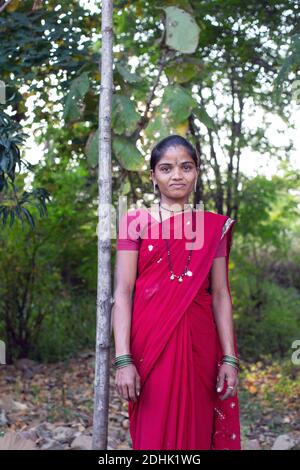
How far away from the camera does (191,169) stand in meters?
2.28

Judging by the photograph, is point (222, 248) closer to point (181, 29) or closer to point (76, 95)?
point (76, 95)

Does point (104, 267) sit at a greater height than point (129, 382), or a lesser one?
greater

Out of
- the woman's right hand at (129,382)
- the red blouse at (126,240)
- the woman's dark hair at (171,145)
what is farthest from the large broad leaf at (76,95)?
the woman's right hand at (129,382)

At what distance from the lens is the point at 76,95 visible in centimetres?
310

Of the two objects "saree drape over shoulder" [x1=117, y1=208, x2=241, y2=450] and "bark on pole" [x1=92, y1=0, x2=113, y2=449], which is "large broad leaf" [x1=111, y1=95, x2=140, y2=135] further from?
"saree drape over shoulder" [x1=117, y1=208, x2=241, y2=450]

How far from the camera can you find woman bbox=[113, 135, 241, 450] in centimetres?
214

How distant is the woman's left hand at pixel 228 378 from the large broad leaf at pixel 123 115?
4.33 ft

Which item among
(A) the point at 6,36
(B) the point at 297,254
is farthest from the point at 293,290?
(A) the point at 6,36

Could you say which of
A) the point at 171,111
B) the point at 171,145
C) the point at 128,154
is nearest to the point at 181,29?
the point at 171,111

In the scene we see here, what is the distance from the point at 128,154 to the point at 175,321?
1.22 metres
